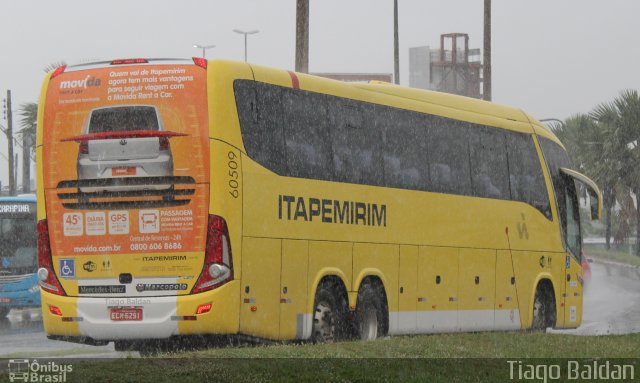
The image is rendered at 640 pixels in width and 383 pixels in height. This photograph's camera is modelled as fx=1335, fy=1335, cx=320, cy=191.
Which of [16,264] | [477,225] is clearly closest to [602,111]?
[16,264]

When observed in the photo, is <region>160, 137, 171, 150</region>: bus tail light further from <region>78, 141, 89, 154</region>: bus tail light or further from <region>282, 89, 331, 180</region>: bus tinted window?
<region>282, 89, 331, 180</region>: bus tinted window

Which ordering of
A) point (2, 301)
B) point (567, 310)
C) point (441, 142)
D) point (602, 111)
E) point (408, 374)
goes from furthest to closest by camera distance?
1. point (602, 111)
2. point (2, 301)
3. point (567, 310)
4. point (441, 142)
5. point (408, 374)

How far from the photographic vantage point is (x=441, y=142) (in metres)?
19.5

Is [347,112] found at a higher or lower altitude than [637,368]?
higher

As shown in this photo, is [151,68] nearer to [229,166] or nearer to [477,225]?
[229,166]

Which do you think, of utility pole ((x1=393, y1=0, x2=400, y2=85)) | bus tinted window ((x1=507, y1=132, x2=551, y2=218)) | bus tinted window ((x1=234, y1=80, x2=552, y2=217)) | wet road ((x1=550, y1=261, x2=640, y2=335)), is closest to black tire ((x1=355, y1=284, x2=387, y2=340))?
bus tinted window ((x1=234, y1=80, x2=552, y2=217))

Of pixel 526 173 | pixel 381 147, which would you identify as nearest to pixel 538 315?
pixel 526 173

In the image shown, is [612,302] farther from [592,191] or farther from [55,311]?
[55,311]

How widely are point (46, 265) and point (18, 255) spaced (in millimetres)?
15127

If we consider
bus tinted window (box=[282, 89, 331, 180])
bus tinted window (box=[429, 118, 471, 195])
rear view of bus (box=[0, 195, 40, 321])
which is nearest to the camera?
bus tinted window (box=[282, 89, 331, 180])

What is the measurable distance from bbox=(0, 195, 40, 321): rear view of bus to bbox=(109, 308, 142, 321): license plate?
1534 centimetres

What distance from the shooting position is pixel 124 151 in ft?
48.5

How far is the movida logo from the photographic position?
1518cm

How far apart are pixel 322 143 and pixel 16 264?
593 inches
